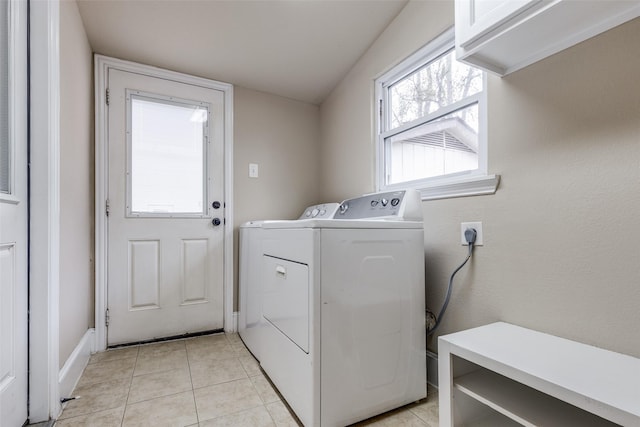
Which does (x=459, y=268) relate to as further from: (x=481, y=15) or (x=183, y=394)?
(x=183, y=394)

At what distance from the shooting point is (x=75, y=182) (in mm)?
1623

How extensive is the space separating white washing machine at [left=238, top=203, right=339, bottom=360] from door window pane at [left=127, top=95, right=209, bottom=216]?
51 centimetres

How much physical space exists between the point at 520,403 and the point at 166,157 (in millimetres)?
2403

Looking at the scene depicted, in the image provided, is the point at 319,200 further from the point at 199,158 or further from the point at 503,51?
the point at 503,51

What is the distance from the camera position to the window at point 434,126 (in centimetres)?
143

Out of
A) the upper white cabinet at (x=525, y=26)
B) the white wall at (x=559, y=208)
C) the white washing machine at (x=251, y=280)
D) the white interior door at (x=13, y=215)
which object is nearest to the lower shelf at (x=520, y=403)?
the white wall at (x=559, y=208)

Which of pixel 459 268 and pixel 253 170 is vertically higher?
pixel 253 170

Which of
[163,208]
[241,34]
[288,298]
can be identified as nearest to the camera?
[288,298]

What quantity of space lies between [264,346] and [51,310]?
0.98 metres

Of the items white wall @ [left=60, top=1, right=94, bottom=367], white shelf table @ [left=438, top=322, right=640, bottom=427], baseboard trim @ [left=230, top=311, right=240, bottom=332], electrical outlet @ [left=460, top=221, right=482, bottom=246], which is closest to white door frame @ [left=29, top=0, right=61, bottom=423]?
white wall @ [left=60, top=1, right=94, bottom=367]

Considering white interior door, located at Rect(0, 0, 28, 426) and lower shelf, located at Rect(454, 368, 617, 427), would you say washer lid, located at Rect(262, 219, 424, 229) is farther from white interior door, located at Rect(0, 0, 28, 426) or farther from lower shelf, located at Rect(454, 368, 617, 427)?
white interior door, located at Rect(0, 0, 28, 426)

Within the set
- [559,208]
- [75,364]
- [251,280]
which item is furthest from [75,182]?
[559,208]

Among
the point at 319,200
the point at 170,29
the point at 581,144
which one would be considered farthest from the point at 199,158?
the point at 581,144

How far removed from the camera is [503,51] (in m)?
1.12
